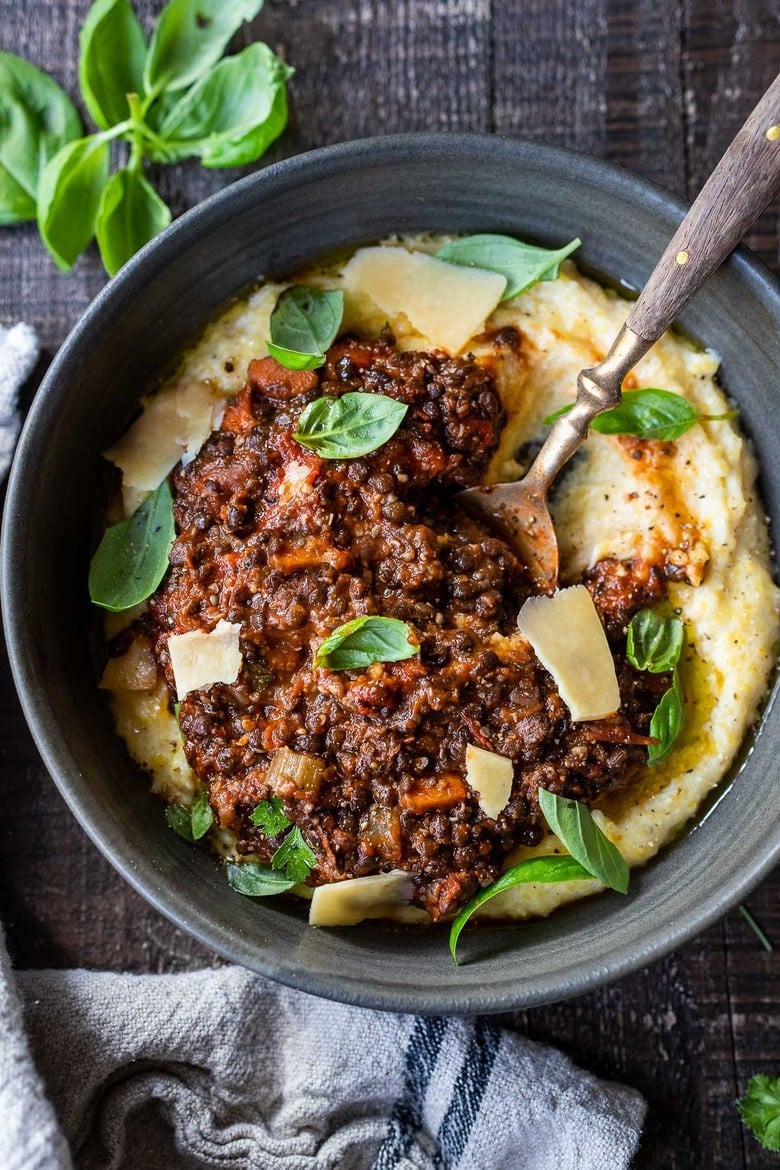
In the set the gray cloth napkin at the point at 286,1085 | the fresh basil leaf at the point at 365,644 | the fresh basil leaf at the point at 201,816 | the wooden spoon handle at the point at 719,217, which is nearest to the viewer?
the wooden spoon handle at the point at 719,217

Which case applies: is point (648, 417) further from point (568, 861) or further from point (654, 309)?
point (568, 861)

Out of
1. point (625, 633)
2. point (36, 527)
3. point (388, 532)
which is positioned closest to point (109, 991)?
point (36, 527)

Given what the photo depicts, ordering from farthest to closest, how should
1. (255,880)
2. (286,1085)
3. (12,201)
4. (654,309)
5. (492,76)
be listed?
(492,76) → (12,201) → (286,1085) → (255,880) → (654,309)

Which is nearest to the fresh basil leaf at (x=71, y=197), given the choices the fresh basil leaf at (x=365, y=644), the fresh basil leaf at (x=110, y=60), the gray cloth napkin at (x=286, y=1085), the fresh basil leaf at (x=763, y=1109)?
the fresh basil leaf at (x=110, y=60)

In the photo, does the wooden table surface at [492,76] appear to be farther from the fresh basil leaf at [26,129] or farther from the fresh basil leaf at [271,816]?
the fresh basil leaf at [271,816]

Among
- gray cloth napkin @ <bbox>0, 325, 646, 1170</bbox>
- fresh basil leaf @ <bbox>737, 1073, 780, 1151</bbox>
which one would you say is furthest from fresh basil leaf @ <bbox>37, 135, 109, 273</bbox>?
fresh basil leaf @ <bbox>737, 1073, 780, 1151</bbox>

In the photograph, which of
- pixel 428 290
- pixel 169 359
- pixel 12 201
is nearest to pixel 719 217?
pixel 428 290
